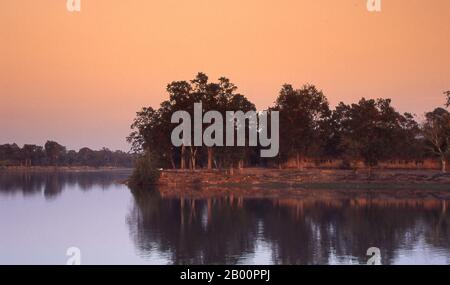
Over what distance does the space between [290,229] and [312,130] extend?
57.8 m

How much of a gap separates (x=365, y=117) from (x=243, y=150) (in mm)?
18479

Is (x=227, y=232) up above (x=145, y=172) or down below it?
below

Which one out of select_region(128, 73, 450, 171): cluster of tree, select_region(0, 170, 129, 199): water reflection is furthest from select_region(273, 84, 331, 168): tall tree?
Result: select_region(0, 170, 129, 199): water reflection

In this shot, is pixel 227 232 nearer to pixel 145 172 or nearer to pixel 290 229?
pixel 290 229

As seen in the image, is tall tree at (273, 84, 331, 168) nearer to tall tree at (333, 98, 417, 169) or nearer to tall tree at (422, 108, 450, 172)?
tall tree at (333, 98, 417, 169)

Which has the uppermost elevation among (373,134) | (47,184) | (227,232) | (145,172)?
(373,134)

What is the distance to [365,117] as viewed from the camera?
83.2 m

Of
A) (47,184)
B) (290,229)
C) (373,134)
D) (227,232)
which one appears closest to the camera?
(227,232)

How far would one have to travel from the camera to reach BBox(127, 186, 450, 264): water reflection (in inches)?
1019

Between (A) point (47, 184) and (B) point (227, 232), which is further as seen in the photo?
(A) point (47, 184)

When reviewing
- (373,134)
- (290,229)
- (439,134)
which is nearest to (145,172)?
(373,134)

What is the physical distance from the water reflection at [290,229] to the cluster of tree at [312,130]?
29.3 metres

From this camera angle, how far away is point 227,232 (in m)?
33.3
